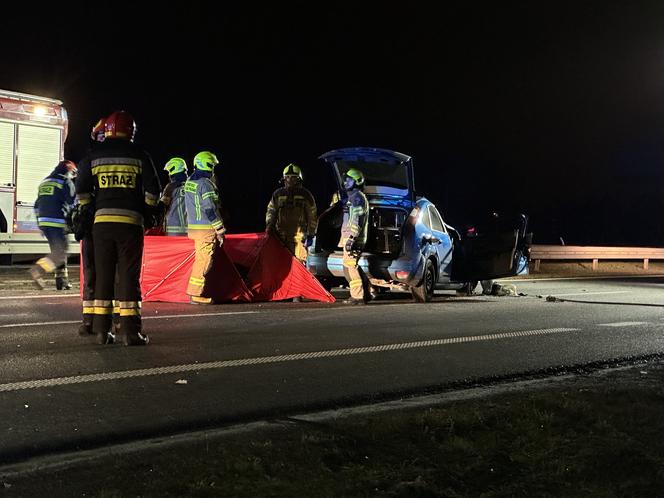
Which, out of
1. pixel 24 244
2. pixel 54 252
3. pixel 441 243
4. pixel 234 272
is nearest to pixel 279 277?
pixel 234 272

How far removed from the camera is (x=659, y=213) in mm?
66562

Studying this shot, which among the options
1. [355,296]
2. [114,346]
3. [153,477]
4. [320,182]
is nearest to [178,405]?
[153,477]

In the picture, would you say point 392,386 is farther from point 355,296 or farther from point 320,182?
point 320,182

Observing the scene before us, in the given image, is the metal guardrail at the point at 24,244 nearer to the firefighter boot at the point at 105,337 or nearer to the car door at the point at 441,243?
the car door at the point at 441,243

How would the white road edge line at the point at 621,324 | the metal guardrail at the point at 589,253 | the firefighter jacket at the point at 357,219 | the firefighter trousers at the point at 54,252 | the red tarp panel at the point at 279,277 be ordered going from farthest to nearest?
the metal guardrail at the point at 589,253 < the firefighter jacket at the point at 357,219 < the red tarp panel at the point at 279,277 < the firefighter trousers at the point at 54,252 < the white road edge line at the point at 621,324

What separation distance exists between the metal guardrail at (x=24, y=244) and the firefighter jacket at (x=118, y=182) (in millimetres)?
8259

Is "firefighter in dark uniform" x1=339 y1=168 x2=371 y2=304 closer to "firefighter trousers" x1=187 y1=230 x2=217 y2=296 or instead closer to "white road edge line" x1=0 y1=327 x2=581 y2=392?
"firefighter trousers" x1=187 y1=230 x2=217 y2=296

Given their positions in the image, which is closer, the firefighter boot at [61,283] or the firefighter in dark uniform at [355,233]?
the firefighter in dark uniform at [355,233]

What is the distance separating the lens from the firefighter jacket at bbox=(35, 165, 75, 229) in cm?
1098

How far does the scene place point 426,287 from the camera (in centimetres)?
1219

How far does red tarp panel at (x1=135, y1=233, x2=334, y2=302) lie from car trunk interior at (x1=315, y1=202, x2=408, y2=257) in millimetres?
987

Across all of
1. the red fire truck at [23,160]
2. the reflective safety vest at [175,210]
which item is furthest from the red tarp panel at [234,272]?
the red fire truck at [23,160]

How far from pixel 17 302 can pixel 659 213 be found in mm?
64922

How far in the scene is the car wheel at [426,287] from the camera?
1203 cm
